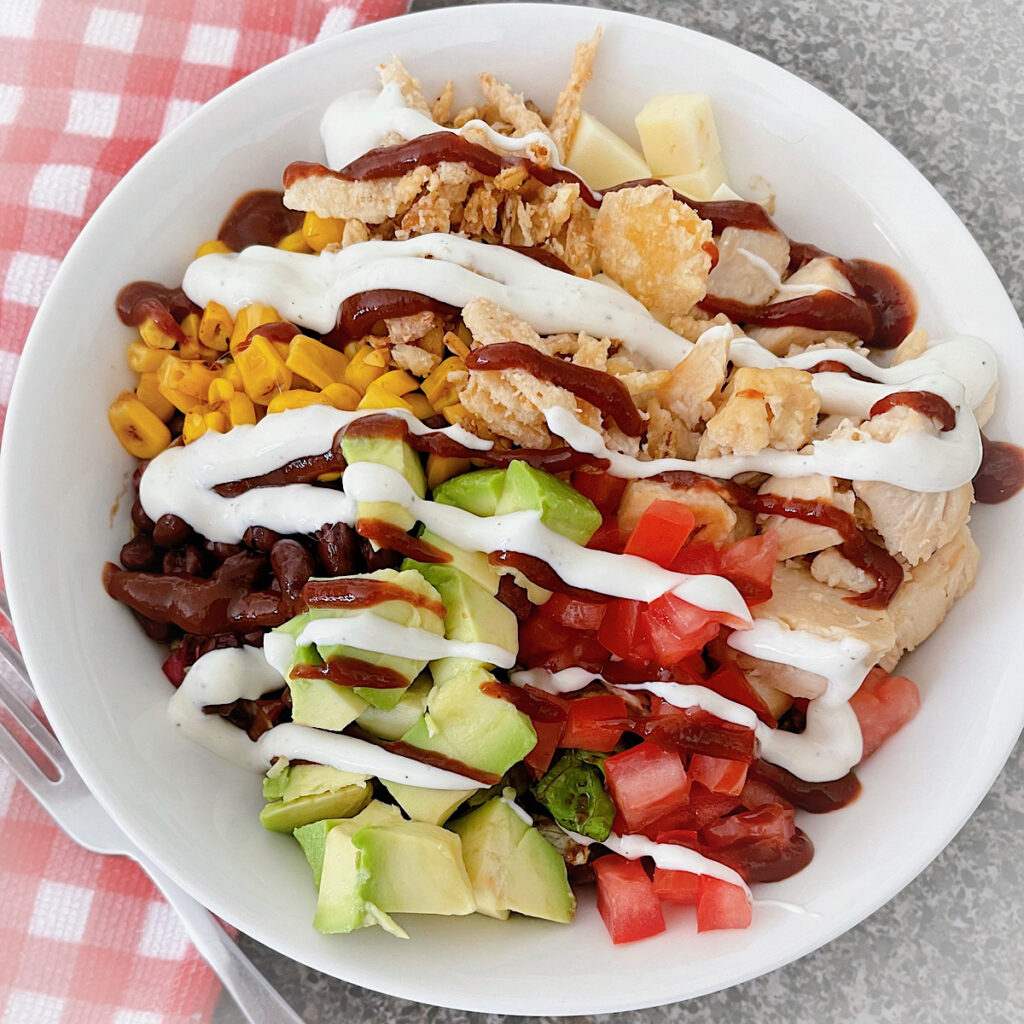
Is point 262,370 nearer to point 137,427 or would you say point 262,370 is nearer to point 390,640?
point 137,427

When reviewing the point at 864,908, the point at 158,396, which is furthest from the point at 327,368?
the point at 864,908

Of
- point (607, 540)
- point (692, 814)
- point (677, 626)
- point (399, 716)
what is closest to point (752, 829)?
point (692, 814)

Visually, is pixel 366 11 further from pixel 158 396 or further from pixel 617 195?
pixel 158 396

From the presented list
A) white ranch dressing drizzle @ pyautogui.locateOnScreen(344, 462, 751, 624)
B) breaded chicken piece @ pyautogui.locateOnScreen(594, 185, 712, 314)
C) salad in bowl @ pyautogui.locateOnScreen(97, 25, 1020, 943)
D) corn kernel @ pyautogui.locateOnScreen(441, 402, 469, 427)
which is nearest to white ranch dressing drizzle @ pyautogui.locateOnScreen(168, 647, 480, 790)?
salad in bowl @ pyautogui.locateOnScreen(97, 25, 1020, 943)

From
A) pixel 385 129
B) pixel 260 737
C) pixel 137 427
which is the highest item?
pixel 385 129

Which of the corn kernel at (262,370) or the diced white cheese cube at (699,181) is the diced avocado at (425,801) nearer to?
the corn kernel at (262,370)
